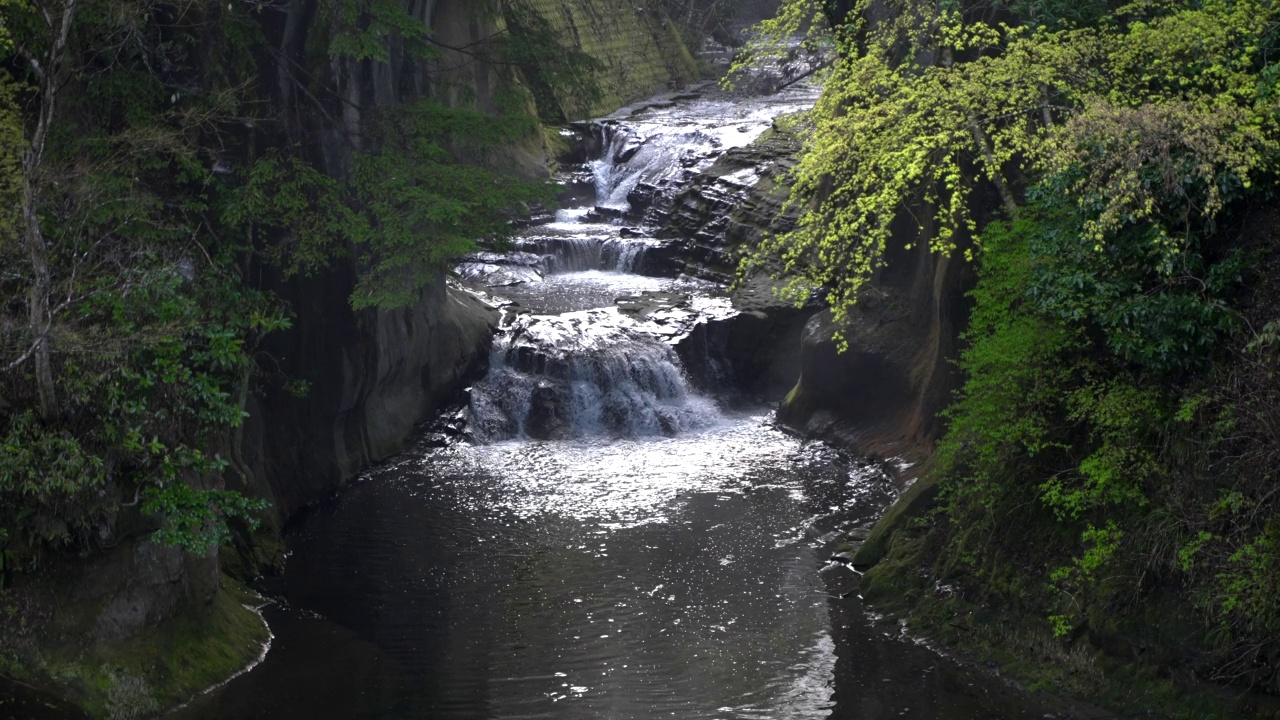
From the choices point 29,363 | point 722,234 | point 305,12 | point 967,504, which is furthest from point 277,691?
point 722,234

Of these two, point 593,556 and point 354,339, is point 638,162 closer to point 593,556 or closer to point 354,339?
point 354,339

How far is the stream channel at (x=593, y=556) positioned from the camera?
12609mm

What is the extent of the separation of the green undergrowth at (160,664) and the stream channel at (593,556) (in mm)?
267

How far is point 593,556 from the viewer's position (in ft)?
55.7

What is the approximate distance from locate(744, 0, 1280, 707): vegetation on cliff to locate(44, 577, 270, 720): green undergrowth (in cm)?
765

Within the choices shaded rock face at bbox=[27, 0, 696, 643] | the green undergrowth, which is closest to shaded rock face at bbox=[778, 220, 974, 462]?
shaded rock face at bbox=[27, 0, 696, 643]

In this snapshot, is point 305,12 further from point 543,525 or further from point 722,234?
point 722,234

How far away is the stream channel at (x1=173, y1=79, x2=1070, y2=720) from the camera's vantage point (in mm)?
12609

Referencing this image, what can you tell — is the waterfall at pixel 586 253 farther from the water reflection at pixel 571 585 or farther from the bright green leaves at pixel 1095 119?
the bright green leaves at pixel 1095 119

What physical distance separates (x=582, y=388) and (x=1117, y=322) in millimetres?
13208

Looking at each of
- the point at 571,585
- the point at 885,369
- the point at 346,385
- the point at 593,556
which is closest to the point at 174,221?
the point at 346,385

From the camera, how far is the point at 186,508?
12.1 m

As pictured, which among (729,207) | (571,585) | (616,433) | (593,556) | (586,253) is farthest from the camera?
(586,253)

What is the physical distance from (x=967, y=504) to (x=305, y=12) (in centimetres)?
1160
